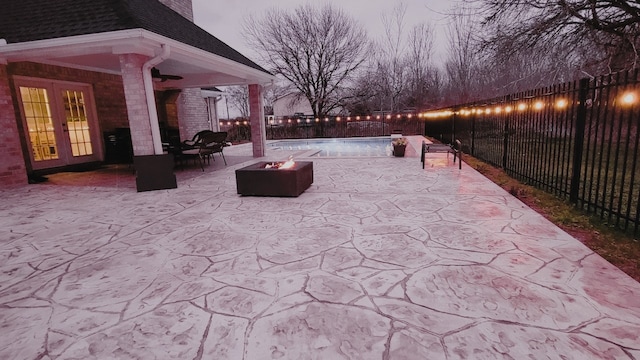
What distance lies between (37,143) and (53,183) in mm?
2110

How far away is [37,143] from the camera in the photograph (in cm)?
862

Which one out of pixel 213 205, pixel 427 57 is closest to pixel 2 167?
pixel 213 205

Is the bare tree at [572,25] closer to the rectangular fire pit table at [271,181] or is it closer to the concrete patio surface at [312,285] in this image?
the concrete patio surface at [312,285]

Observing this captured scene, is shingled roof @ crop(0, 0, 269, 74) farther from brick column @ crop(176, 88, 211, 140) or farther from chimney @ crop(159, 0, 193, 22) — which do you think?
brick column @ crop(176, 88, 211, 140)

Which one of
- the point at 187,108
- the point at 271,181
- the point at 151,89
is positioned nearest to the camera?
the point at 271,181

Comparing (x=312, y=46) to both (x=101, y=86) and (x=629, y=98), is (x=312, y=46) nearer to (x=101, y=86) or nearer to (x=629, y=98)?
(x=101, y=86)

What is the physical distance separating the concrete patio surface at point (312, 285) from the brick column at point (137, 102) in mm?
2045

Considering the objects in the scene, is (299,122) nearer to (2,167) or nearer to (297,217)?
(2,167)

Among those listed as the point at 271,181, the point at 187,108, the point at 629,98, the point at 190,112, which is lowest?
the point at 271,181

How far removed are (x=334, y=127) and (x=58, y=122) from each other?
653 inches

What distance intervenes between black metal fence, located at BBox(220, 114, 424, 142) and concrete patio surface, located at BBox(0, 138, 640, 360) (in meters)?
17.8

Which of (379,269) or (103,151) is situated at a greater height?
(103,151)

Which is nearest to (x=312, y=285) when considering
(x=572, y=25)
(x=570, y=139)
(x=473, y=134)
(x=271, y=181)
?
(x=271, y=181)

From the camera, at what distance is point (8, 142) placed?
6.93 metres
